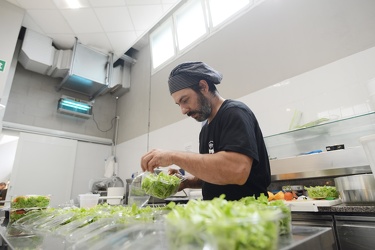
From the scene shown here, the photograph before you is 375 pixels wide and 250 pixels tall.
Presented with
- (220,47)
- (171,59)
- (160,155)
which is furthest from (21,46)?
(160,155)

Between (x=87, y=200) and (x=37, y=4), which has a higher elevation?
(x=37, y=4)

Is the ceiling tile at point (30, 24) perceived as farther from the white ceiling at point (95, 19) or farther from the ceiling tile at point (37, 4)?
the ceiling tile at point (37, 4)

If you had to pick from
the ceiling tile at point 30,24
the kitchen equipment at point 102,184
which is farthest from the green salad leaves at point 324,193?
the ceiling tile at point 30,24

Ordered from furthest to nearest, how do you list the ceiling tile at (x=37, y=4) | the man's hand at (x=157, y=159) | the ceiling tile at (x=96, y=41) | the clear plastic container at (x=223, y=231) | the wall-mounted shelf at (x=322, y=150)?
the ceiling tile at (x=96, y=41), the ceiling tile at (x=37, y=4), the wall-mounted shelf at (x=322, y=150), the man's hand at (x=157, y=159), the clear plastic container at (x=223, y=231)

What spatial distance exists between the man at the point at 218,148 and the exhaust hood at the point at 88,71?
135 inches

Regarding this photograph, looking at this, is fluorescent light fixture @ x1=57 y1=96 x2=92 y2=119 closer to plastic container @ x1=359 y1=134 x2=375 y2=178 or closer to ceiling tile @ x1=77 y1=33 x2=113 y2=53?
ceiling tile @ x1=77 y1=33 x2=113 y2=53

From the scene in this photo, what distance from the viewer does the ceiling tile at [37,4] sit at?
3.26m

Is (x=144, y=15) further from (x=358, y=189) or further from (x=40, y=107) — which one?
(x=358, y=189)

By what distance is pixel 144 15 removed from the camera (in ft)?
11.7

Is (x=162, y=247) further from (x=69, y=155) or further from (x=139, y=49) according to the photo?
(x=139, y=49)

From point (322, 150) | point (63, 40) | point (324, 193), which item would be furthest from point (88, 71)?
point (324, 193)

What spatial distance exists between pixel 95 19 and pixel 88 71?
96 cm

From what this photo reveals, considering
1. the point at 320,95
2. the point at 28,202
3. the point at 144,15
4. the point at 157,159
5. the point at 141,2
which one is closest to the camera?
the point at 157,159

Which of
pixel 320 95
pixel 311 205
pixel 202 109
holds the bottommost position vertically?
pixel 311 205
